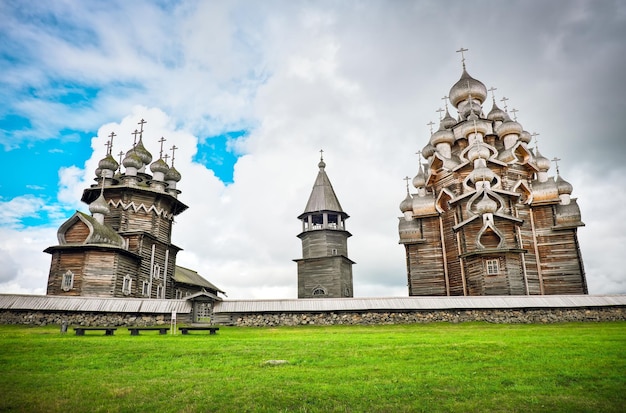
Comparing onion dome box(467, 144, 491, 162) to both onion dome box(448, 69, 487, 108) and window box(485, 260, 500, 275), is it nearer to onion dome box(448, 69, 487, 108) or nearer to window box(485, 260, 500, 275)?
onion dome box(448, 69, 487, 108)

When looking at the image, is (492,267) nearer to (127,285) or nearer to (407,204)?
(407,204)

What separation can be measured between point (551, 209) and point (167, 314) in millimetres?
27189

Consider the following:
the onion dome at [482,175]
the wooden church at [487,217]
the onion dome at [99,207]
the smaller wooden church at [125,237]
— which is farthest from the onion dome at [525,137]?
the onion dome at [99,207]

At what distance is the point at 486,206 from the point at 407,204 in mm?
8837

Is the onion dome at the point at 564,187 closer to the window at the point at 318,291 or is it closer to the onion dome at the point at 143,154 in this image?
the window at the point at 318,291

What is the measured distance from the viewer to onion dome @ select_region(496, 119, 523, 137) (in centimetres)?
3422

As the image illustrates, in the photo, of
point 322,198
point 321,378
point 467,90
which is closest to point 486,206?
point 467,90

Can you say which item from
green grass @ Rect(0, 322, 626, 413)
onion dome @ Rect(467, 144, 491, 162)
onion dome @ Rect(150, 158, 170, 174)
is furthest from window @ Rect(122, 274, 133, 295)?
onion dome @ Rect(467, 144, 491, 162)

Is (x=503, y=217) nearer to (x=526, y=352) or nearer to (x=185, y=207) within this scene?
(x=526, y=352)

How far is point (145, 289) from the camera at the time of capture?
3375 cm

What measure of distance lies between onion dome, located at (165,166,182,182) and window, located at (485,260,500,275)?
2588 cm

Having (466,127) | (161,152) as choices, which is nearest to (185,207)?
(161,152)

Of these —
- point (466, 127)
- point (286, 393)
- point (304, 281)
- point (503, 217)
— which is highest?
point (466, 127)

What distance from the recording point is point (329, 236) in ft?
125
